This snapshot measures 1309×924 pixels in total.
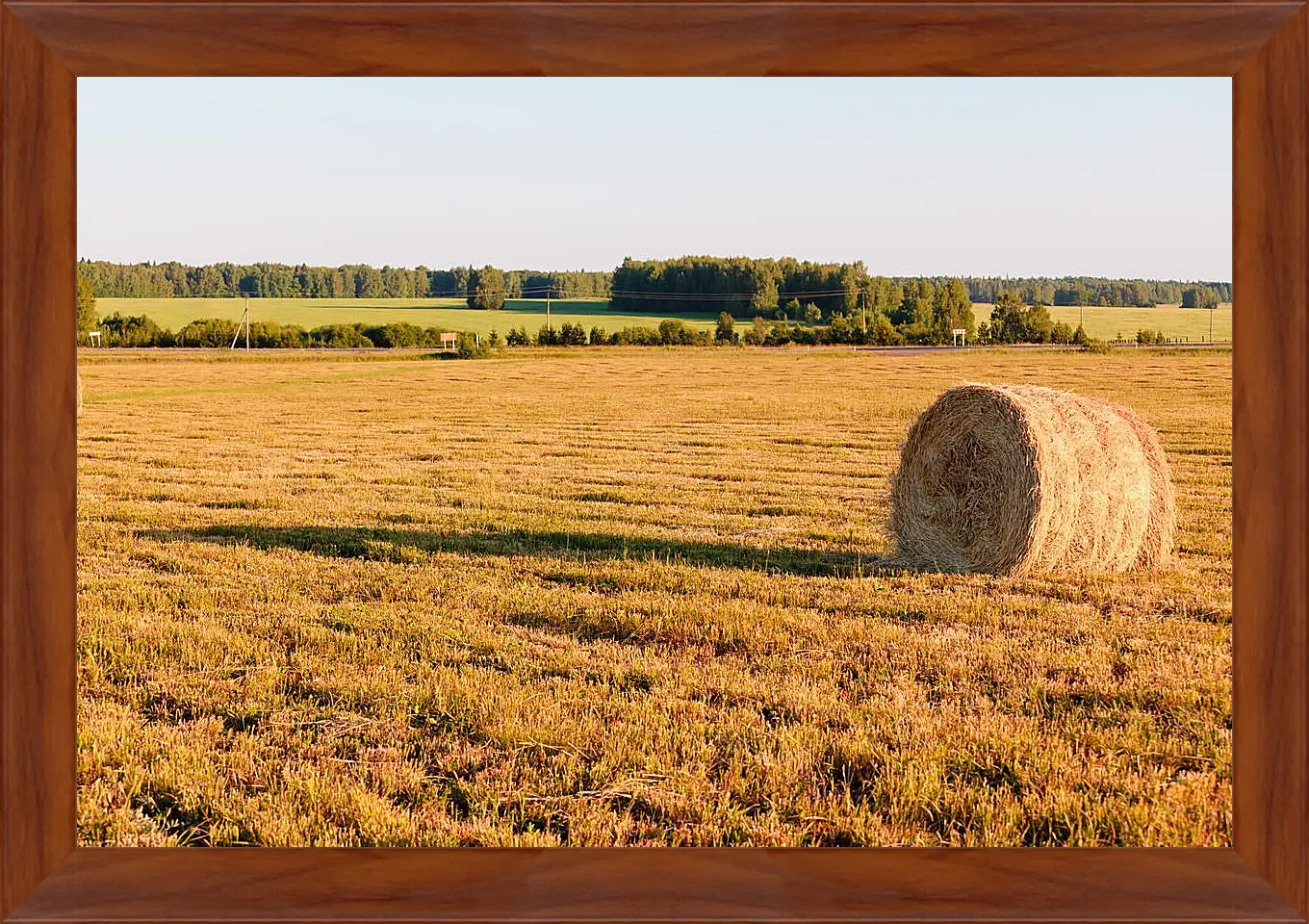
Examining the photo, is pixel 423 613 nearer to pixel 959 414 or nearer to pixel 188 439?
pixel 959 414

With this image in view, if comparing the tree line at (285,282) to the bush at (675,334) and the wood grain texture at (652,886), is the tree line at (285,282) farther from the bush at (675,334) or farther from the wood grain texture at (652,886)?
the wood grain texture at (652,886)

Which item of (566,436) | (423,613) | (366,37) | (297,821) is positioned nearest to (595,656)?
(423,613)

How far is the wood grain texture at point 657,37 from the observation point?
303 cm

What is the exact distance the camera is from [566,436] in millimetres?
18594

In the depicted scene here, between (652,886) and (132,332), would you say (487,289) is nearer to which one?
(132,332)

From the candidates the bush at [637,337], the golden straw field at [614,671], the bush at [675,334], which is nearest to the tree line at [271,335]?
the bush at [637,337]

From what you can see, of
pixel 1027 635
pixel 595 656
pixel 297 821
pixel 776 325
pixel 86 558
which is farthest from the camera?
pixel 776 325

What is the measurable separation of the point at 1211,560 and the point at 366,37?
7.94m

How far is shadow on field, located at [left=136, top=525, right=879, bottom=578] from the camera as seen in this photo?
845 centimetres

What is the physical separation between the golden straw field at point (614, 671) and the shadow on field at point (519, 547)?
42 mm

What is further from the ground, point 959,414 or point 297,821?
point 959,414

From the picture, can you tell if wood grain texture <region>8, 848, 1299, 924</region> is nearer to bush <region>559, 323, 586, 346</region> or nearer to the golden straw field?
the golden straw field
